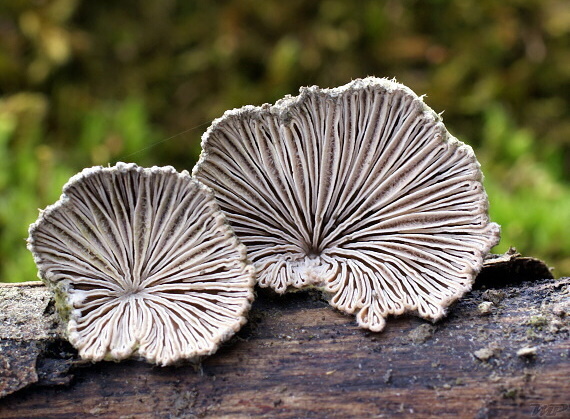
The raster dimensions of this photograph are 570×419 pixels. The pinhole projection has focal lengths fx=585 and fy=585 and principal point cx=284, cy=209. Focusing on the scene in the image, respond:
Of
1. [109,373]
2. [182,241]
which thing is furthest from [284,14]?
[109,373]

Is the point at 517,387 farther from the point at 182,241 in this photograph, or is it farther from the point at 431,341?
the point at 182,241

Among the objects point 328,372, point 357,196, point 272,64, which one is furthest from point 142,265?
point 272,64

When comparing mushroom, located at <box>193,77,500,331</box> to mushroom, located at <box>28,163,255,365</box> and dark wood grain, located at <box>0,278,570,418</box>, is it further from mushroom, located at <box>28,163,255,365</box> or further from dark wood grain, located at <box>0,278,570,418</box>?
mushroom, located at <box>28,163,255,365</box>

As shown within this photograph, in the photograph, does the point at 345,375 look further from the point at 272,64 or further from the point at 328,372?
the point at 272,64

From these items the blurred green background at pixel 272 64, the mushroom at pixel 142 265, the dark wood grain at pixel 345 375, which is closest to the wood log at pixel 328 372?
the dark wood grain at pixel 345 375

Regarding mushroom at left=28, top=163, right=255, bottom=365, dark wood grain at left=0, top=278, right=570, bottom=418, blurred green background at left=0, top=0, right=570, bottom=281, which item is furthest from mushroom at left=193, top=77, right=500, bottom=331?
blurred green background at left=0, top=0, right=570, bottom=281

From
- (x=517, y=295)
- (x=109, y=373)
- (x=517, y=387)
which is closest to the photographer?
(x=517, y=387)
